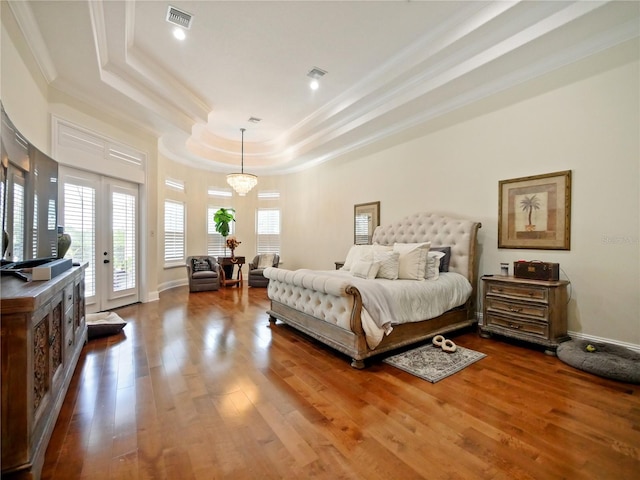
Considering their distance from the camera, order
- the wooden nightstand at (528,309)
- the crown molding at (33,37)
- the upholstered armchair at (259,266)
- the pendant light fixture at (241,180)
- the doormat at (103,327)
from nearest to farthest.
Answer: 1. the crown molding at (33,37)
2. the wooden nightstand at (528,309)
3. the doormat at (103,327)
4. the pendant light fixture at (241,180)
5. the upholstered armchair at (259,266)

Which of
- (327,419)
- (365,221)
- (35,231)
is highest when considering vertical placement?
(365,221)

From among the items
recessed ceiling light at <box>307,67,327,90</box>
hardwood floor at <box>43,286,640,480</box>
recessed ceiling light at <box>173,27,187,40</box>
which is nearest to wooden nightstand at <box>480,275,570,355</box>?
hardwood floor at <box>43,286,640,480</box>

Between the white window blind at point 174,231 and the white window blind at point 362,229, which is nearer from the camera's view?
the white window blind at point 362,229

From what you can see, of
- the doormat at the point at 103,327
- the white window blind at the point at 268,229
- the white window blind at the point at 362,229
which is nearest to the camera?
the doormat at the point at 103,327

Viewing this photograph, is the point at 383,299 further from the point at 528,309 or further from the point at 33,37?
the point at 33,37

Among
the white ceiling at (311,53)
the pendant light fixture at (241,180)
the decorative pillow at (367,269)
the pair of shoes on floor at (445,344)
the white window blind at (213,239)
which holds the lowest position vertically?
the pair of shoes on floor at (445,344)

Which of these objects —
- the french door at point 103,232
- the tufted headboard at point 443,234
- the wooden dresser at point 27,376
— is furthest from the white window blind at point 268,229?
the wooden dresser at point 27,376

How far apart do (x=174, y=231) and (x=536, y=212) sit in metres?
7.09

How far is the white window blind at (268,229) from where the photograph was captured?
8.39 meters

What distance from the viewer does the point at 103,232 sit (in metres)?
4.59

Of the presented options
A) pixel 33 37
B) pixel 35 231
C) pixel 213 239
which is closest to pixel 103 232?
pixel 35 231

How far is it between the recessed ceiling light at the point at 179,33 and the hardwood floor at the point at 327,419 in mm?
3584

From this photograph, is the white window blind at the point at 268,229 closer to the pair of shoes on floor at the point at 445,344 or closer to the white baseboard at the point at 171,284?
the white baseboard at the point at 171,284

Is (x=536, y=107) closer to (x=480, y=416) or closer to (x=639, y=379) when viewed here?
(x=639, y=379)
